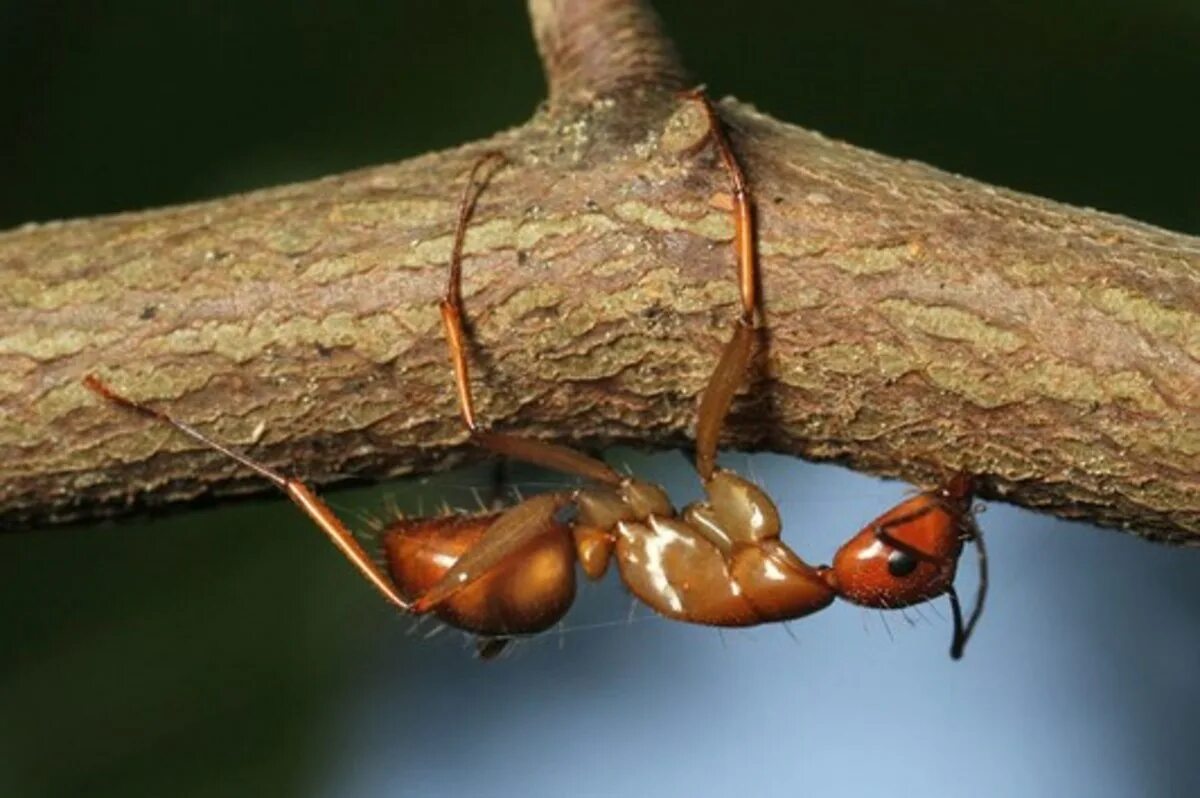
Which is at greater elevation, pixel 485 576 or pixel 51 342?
pixel 51 342

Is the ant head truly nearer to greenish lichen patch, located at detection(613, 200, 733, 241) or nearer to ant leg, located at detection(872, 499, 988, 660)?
ant leg, located at detection(872, 499, 988, 660)

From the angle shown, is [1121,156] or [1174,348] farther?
[1121,156]

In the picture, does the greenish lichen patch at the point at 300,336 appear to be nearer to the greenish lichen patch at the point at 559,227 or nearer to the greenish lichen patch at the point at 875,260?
the greenish lichen patch at the point at 559,227

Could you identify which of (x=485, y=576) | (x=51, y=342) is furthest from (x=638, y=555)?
(x=51, y=342)

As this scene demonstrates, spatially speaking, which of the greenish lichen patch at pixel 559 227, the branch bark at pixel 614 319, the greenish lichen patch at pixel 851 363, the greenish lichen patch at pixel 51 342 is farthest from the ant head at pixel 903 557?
the greenish lichen patch at pixel 51 342

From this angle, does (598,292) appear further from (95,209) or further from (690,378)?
(95,209)

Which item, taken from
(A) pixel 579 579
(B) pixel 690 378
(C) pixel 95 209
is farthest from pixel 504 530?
(C) pixel 95 209

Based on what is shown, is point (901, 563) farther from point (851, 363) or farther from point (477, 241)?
point (477, 241)
